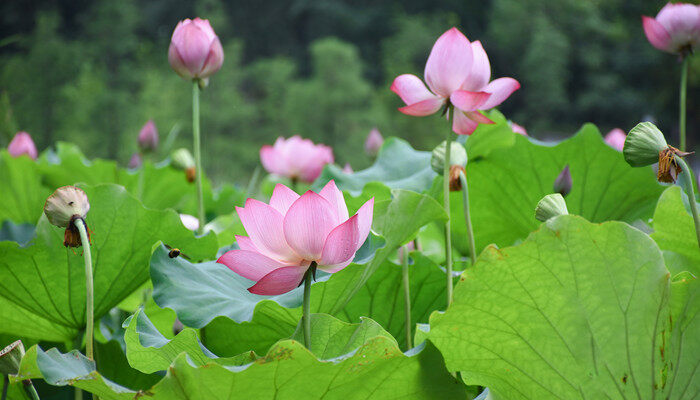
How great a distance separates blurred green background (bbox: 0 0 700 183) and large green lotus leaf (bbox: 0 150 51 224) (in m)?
7.13

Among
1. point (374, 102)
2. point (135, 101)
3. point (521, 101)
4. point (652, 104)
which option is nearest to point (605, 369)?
point (135, 101)

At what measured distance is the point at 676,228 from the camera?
0.44m

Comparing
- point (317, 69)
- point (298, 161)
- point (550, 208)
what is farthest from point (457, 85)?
point (317, 69)

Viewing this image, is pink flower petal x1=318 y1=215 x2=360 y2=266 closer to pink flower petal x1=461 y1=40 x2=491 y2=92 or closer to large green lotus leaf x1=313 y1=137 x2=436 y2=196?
pink flower petal x1=461 y1=40 x2=491 y2=92

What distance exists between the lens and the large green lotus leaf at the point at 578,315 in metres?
0.32

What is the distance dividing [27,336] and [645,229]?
501mm

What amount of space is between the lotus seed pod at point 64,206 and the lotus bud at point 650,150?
0.32 metres

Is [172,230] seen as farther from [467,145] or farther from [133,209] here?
[467,145]

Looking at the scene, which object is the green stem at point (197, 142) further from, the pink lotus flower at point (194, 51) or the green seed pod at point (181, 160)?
the green seed pod at point (181, 160)

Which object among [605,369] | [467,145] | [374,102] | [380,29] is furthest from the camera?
Answer: [380,29]

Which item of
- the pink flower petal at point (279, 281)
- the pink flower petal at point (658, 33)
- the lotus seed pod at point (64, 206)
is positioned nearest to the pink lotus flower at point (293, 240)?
the pink flower petal at point (279, 281)

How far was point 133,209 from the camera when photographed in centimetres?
52

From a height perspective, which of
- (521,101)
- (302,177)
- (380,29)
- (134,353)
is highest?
(134,353)

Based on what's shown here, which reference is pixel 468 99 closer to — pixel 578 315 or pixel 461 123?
pixel 461 123
